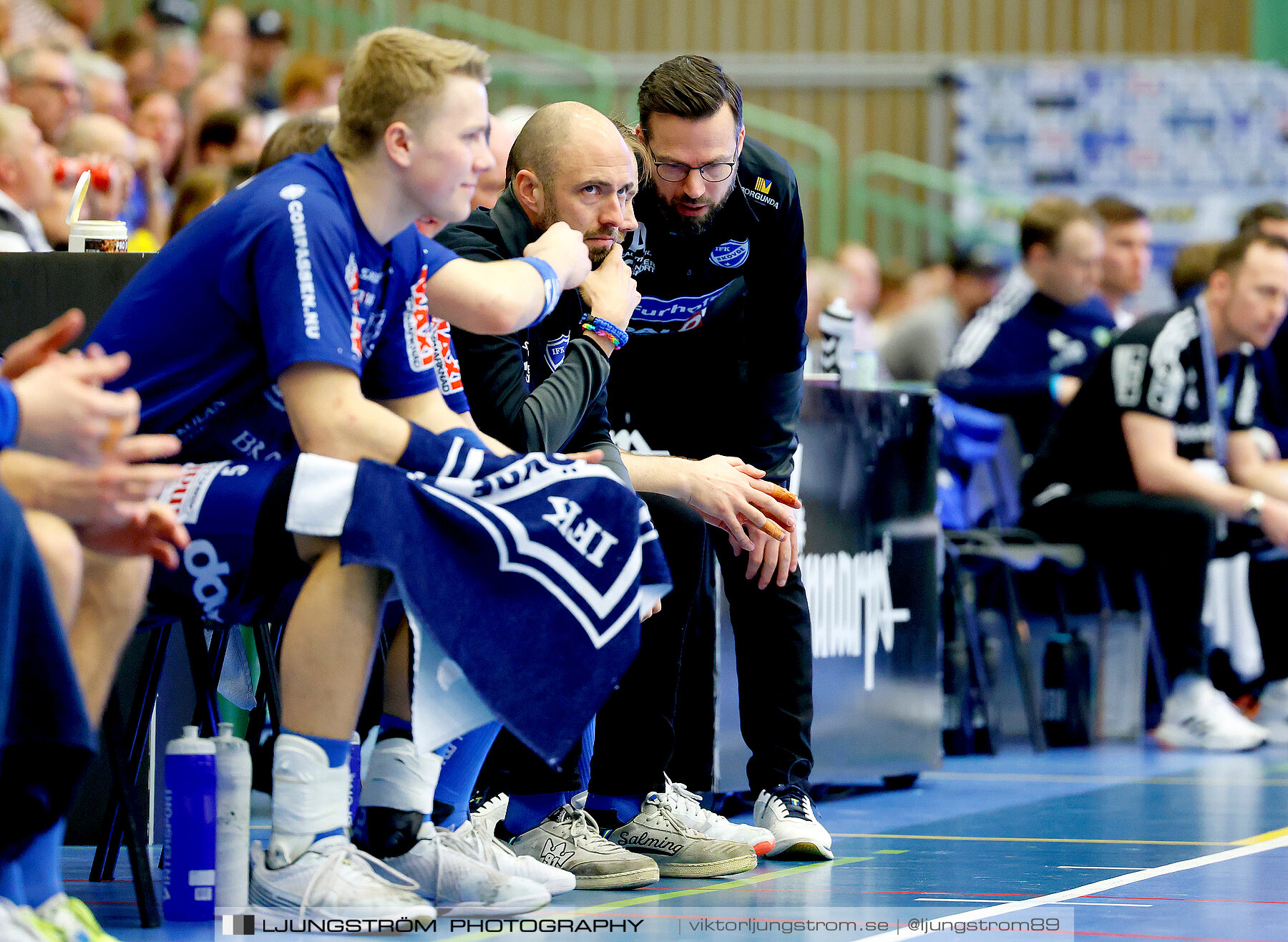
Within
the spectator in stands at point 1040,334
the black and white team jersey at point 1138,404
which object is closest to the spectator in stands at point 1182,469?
the black and white team jersey at point 1138,404

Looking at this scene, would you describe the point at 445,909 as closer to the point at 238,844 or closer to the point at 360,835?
the point at 360,835

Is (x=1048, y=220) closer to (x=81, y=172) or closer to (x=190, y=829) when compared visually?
(x=81, y=172)

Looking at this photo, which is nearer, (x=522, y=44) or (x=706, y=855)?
(x=706, y=855)

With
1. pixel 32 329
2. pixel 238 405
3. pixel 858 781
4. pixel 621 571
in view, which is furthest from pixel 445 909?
pixel 858 781

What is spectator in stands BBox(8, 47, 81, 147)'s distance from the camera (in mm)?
6523

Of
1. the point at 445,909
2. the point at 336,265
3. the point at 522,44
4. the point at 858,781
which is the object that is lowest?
the point at 858,781

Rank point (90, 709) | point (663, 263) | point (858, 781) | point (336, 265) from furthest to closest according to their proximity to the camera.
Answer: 1. point (858, 781)
2. point (663, 263)
3. point (336, 265)
4. point (90, 709)

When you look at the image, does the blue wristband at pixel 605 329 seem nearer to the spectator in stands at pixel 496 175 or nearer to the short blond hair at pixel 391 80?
the short blond hair at pixel 391 80

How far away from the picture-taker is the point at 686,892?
326 centimetres

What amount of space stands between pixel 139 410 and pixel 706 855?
1404 millimetres

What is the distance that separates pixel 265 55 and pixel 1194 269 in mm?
5616

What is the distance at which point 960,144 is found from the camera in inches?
537

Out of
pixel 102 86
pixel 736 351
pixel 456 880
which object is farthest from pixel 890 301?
pixel 456 880

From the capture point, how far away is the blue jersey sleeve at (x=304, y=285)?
8.86 ft
